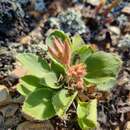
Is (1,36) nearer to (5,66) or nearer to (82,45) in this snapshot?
(5,66)

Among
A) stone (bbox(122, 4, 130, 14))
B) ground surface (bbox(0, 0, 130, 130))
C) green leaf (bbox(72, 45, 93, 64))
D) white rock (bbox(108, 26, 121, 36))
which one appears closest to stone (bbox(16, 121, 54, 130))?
ground surface (bbox(0, 0, 130, 130))

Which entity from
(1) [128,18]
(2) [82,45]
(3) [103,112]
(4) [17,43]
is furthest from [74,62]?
(1) [128,18]

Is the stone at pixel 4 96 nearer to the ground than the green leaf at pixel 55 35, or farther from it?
nearer to the ground

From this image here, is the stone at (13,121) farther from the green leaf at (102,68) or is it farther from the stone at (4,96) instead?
the green leaf at (102,68)

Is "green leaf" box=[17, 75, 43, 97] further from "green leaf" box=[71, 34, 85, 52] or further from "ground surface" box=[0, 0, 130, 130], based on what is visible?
"green leaf" box=[71, 34, 85, 52]

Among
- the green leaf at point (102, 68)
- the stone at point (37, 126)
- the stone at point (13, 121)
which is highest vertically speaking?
the green leaf at point (102, 68)

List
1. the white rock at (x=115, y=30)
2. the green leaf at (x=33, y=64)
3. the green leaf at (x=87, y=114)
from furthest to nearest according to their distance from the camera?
1. the white rock at (x=115, y=30)
2. the green leaf at (x=33, y=64)
3. the green leaf at (x=87, y=114)

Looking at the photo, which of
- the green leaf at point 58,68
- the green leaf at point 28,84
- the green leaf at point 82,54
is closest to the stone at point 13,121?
the green leaf at point 28,84

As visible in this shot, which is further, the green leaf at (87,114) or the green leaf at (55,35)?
the green leaf at (55,35)
